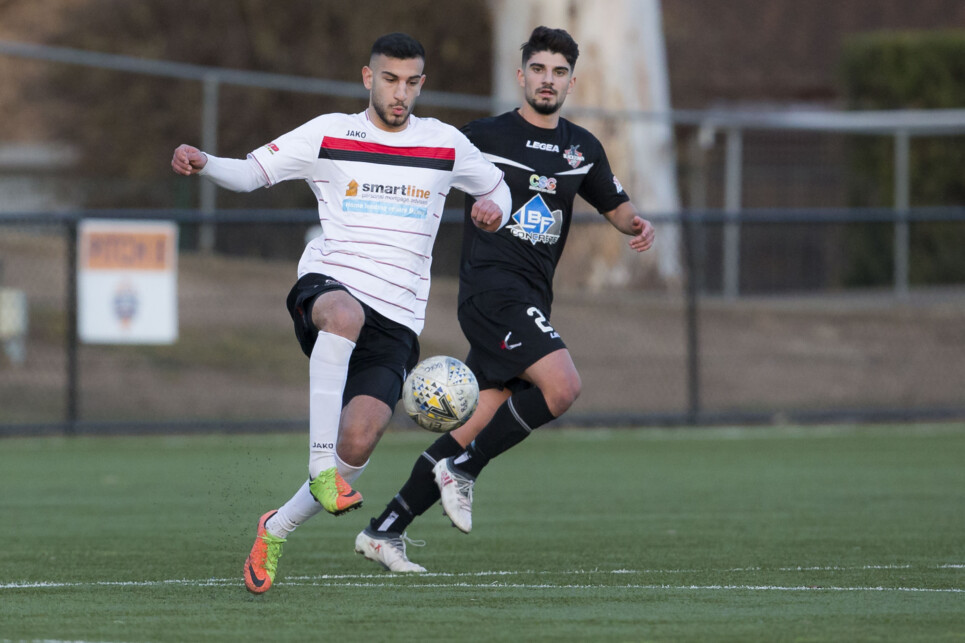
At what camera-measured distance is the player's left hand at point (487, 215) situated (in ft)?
20.9

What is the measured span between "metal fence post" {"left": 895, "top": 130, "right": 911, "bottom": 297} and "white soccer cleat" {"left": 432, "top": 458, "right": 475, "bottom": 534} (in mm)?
11723

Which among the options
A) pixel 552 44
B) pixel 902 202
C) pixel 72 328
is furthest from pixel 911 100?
pixel 552 44

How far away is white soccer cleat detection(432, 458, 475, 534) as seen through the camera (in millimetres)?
6746

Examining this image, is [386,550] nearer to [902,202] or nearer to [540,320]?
[540,320]

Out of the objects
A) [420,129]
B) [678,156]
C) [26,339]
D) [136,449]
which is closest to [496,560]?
[420,129]

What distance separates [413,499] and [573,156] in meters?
1.74

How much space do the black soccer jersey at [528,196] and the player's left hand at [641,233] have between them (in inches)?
9.4

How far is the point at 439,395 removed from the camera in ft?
20.5

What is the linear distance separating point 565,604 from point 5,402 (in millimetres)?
11614

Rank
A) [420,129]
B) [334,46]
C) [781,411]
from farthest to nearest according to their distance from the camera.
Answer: [334,46] < [781,411] < [420,129]

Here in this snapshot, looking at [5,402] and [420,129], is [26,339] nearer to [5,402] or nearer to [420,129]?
[5,402]

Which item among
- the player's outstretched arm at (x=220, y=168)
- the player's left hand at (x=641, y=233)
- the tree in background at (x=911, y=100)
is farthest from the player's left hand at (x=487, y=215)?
the tree in background at (x=911, y=100)

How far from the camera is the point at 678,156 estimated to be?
25.0m

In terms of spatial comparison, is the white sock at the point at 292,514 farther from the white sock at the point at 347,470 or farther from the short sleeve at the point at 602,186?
the short sleeve at the point at 602,186
